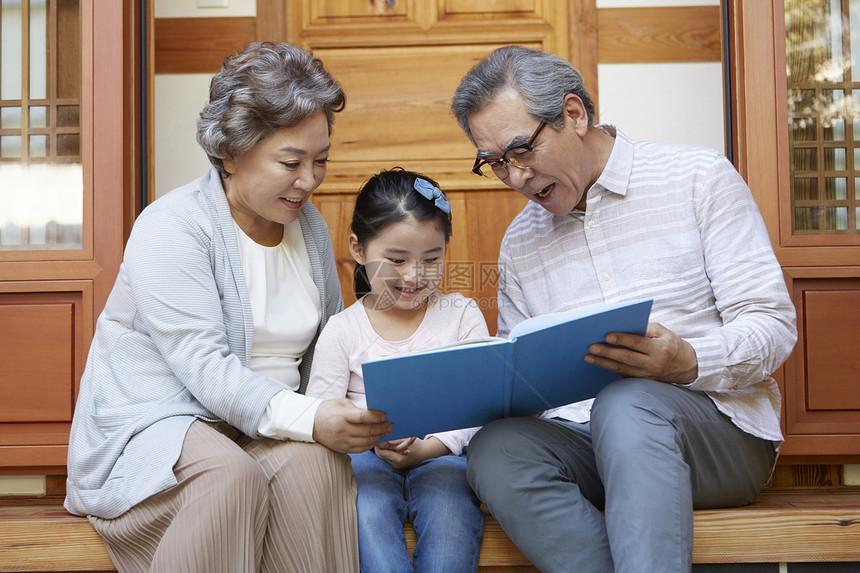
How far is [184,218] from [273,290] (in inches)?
9.2

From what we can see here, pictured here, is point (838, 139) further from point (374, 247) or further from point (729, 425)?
point (374, 247)

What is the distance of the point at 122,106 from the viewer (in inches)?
78.4

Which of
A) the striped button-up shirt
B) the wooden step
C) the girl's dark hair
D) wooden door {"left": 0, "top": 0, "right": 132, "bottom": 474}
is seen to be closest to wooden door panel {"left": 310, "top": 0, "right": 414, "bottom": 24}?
wooden door {"left": 0, "top": 0, "right": 132, "bottom": 474}

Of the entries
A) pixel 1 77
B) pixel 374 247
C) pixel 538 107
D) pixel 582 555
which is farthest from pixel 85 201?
pixel 582 555

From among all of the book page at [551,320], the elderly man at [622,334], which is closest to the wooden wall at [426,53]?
the elderly man at [622,334]

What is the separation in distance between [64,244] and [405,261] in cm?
102

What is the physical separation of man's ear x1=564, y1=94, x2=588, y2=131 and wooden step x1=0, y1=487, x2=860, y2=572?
0.80 meters

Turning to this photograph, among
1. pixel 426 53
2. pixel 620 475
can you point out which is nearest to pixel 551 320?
pixel 620 475

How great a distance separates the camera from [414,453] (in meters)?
1.49

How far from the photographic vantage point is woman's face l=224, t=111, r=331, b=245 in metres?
1.48

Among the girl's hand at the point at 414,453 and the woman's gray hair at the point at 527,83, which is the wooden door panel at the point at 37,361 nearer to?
the girl's hand at the point at 414,453

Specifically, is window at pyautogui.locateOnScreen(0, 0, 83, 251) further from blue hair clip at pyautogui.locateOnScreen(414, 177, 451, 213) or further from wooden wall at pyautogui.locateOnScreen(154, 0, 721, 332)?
blue hair clip at pyautogui.locateOnScreen(414, 177, 451, 213)

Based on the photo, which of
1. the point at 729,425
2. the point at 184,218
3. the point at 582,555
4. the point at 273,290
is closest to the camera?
the point at 582,555

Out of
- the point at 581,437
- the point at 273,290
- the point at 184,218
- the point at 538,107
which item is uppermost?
the point at 538,107
